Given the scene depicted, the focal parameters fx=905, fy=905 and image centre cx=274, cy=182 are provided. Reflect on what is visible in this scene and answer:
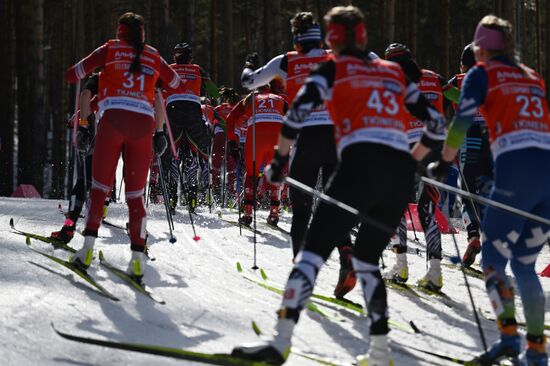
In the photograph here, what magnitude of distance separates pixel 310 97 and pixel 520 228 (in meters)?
1.47

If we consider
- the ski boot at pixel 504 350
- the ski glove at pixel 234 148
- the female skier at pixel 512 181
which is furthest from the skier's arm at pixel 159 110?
the ski glove at pixel 234 148

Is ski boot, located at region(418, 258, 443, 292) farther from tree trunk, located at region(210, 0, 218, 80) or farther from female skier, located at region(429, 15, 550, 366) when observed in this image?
tree trunk, located at region(210, 0, 218, 80)

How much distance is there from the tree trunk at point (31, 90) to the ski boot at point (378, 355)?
14.6 m

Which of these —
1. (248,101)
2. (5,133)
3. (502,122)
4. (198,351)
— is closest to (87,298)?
(198,351)

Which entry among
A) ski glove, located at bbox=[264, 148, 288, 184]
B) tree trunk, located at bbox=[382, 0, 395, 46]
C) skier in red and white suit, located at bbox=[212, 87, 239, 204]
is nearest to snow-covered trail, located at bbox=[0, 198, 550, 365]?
ski glove, located at bbox=[264, 148, 288, 184]

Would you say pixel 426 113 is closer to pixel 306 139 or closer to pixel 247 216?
pixel 306 139

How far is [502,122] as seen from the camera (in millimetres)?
5379

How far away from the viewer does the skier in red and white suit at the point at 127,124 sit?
699cm

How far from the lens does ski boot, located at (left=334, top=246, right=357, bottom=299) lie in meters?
7.02

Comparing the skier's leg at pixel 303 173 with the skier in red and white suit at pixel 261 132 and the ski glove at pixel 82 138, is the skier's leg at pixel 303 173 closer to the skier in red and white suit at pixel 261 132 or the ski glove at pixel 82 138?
the ski glove at pixel 82 138

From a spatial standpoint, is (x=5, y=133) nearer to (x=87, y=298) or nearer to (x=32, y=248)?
(x=32, y=248)

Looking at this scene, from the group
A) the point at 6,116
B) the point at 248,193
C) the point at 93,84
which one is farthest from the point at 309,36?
the point at 6,116

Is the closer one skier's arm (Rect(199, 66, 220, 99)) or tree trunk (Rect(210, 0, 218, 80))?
Answer: skier's arm (Rect(199, 66, 220, 99))

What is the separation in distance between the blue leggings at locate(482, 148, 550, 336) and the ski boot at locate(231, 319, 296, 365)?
137cm
